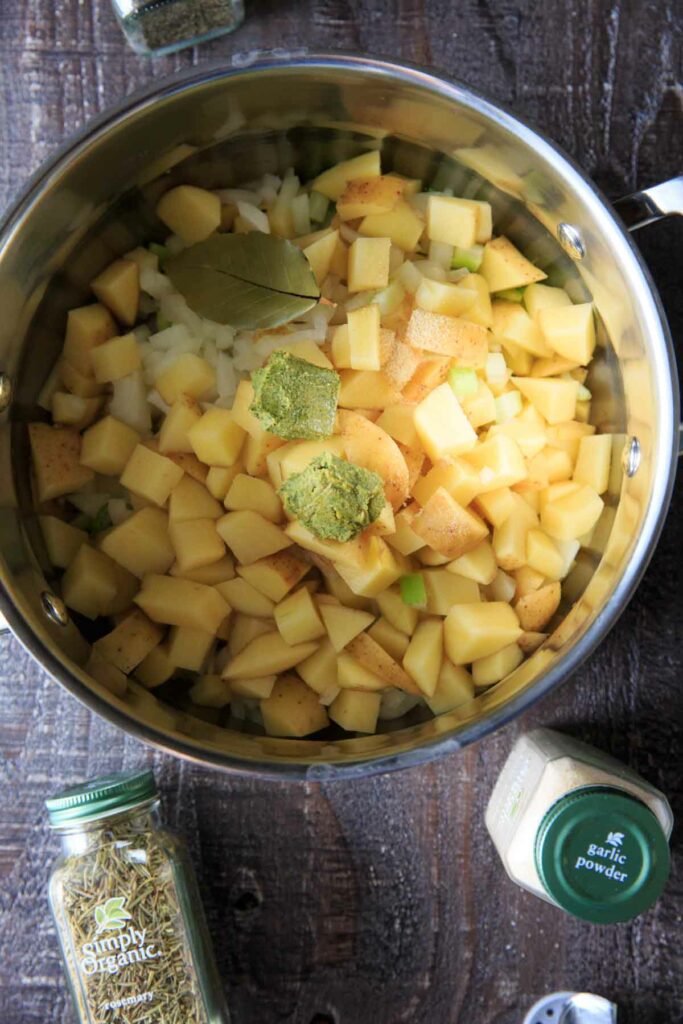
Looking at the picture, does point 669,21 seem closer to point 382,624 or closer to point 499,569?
point 499,569

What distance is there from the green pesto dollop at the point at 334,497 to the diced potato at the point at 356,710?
240 mm

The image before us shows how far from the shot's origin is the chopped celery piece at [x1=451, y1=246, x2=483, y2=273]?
1.26 m

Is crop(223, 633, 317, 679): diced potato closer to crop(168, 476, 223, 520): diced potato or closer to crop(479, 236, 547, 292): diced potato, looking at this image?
crop(168, 476, 223, 520): diced potato

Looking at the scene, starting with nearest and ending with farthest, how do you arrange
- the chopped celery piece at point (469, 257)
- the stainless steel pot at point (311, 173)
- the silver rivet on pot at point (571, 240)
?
the stainless steel pot at point (311, 173), the silver rivet on pot at point (571, 240), the chopped celery piece at point (469, 257)

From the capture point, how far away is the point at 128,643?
1191 millimetres

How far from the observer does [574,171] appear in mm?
1059

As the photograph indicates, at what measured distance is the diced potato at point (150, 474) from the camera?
118 centimetres

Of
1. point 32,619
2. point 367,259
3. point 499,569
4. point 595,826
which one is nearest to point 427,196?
point 367,259

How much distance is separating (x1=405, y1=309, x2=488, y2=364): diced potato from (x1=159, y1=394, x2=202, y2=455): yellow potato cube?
31cm

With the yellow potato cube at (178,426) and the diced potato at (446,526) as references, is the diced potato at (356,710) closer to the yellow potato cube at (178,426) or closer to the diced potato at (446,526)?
the diced potato at (446,526)

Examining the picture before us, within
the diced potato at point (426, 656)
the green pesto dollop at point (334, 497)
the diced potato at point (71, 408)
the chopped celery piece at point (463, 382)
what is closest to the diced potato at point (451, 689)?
the diced potato at point (426, 656)


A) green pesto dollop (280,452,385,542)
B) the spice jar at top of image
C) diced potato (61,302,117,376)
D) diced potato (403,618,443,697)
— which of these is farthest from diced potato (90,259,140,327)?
the spice jar at top of image

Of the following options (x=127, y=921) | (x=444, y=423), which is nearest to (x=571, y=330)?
(x=444, y=423)

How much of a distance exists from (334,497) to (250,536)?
0.55 ft
